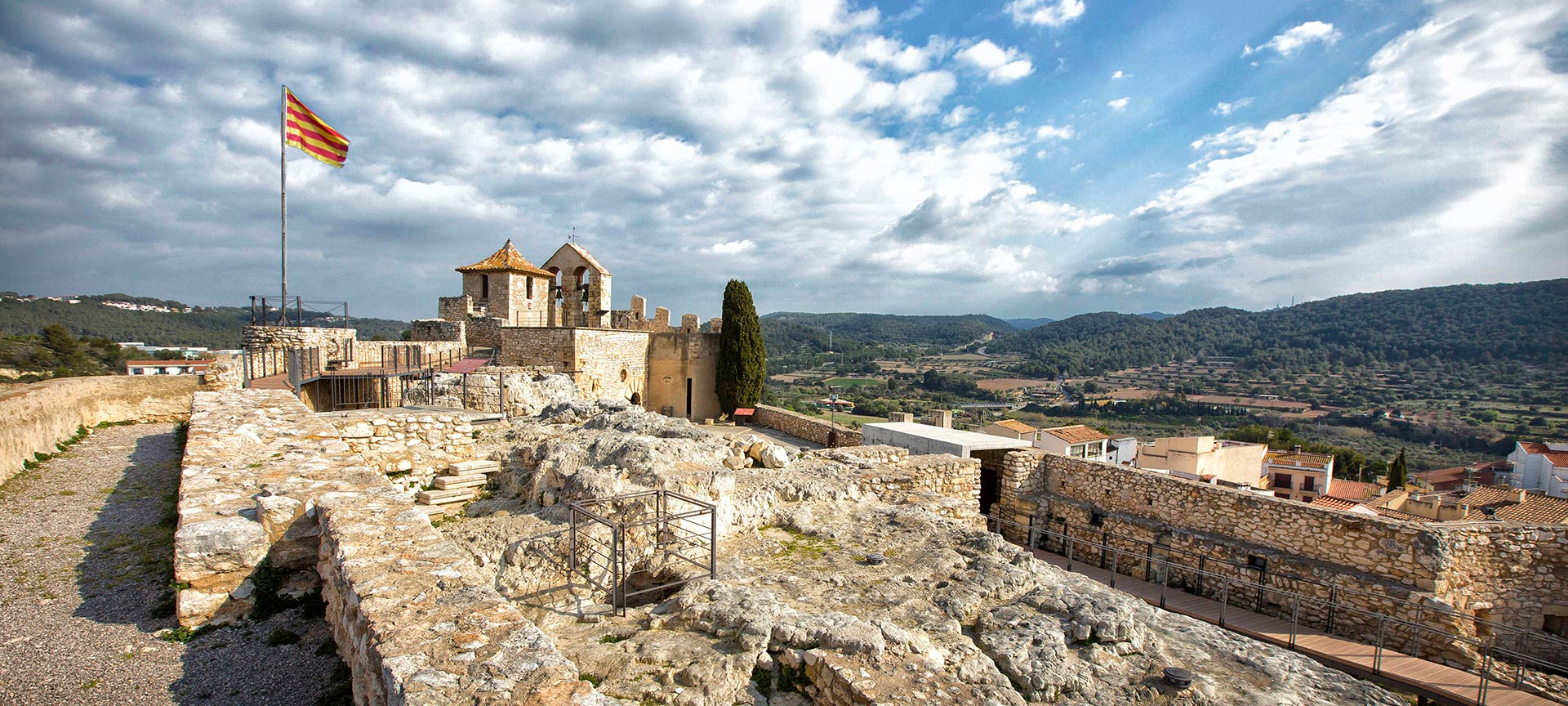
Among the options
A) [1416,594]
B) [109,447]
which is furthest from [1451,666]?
[109,447]

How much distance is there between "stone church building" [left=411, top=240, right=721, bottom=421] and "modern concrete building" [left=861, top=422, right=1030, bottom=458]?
35.4ft

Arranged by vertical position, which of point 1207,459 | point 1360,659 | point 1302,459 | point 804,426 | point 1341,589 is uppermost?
point 804,426

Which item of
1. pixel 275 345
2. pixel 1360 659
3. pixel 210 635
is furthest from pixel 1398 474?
pixel 275 345

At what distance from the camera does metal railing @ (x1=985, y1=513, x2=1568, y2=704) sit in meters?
7.08

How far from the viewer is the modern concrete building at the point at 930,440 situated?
12344mm

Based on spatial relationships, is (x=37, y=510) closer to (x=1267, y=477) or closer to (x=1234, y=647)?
(x=1234, y=647)

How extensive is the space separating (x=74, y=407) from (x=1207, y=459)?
99.5 feet

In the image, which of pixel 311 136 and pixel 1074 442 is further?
pixel 1074 442

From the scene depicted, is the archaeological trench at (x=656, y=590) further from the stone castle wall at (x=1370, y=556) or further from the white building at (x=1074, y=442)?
the white building at (x=1074, y=442)

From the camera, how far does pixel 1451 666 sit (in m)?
7.46

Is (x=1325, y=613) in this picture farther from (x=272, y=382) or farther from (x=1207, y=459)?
(x=272, y=382)

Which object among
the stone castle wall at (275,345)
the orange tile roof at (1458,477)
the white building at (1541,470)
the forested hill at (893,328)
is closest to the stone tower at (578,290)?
the stone castle wall at (275,345)

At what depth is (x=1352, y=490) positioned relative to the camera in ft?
80.3

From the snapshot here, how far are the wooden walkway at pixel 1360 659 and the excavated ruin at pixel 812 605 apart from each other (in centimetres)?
355
